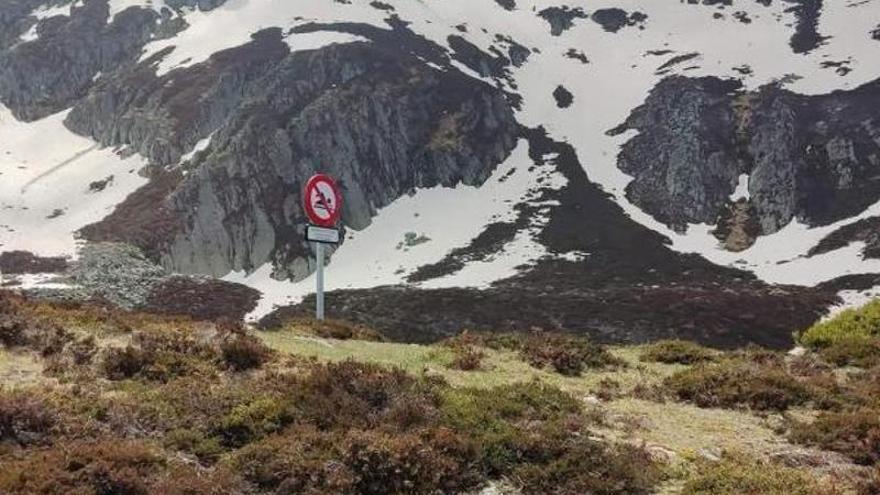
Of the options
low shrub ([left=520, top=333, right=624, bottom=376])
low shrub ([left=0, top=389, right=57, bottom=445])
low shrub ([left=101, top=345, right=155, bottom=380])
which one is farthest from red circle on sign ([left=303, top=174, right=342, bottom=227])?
low shrub ([left=0, top=389, right=57, bottom=445])

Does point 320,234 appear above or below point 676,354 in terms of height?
above

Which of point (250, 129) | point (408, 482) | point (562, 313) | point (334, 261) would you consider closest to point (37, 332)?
point (408, 482)

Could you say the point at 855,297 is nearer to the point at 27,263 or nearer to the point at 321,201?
the point at 321,201

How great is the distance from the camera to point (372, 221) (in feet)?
388

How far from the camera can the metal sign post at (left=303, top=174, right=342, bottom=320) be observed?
773 inches

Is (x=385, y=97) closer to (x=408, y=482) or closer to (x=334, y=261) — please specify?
(x=334, y=261)

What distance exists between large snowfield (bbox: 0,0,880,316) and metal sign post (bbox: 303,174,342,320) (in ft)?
212

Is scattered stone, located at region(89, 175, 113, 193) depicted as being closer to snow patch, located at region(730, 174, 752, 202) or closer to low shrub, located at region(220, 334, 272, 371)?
snow patch, located at region(730, 174, 752, 202)

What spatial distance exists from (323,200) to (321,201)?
119 mm

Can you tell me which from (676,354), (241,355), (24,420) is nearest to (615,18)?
(676,354)

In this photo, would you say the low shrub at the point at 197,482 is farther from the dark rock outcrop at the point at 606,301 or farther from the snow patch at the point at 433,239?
the snow patch at the point at 433,239

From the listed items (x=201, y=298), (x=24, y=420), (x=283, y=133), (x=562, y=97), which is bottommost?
(x=201, y=298)

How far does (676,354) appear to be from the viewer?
18672mm

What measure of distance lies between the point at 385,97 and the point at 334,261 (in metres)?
36.4
